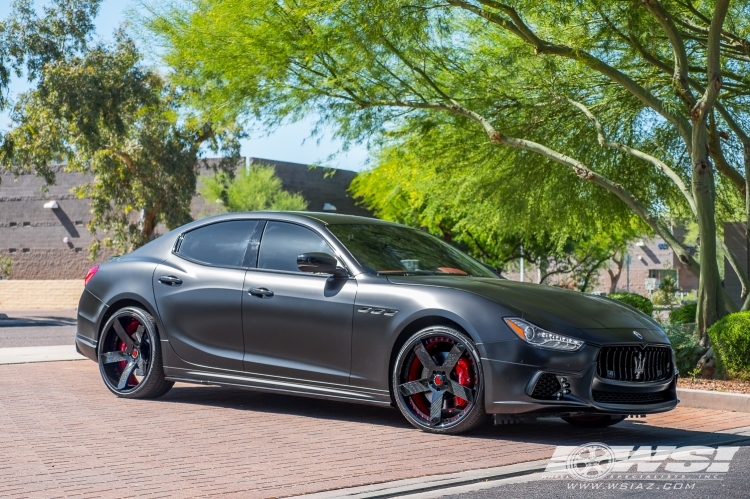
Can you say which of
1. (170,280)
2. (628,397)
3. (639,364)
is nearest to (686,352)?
(639,364)

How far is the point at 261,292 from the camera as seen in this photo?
8.15 metres

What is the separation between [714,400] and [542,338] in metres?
3.36

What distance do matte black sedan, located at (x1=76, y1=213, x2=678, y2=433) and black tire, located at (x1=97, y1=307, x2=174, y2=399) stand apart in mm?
13

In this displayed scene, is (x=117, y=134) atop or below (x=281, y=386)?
atop

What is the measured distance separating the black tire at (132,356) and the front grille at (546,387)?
3.46 meters

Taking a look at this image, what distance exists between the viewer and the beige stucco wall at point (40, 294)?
132 ft

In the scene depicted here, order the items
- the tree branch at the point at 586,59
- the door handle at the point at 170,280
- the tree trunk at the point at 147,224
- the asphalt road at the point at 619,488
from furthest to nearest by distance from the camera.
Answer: the tree trunk at the point at 147,224, the tree branch at the point at 586,59, the door handle at the point at 170,280, the asphalt road at the point at 619,488

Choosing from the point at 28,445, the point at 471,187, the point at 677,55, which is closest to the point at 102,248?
the point at 471,187

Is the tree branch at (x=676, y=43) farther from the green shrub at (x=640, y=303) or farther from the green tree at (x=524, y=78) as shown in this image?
the green shrub at (x=640, y=303)

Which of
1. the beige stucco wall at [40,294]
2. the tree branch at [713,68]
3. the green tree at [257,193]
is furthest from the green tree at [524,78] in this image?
the green tree at [257,193]

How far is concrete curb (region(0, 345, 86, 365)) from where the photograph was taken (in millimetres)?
13125

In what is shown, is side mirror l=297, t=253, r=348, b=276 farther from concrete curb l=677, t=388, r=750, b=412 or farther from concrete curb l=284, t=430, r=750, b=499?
concrete curb l=677, t=388, r=750, b=412

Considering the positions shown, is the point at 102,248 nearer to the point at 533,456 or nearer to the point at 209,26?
the point at 209,26

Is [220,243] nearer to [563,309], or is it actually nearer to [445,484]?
[563,309]
